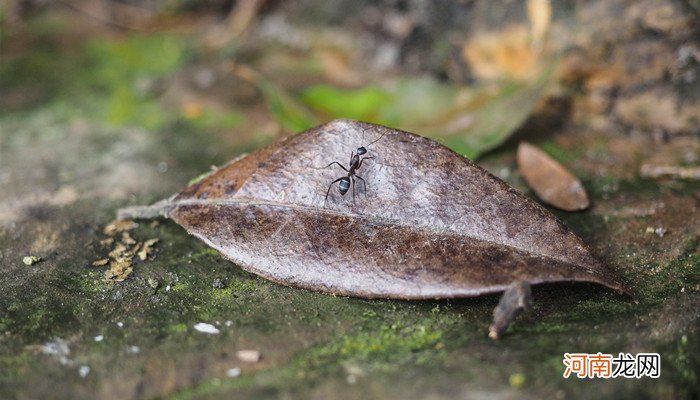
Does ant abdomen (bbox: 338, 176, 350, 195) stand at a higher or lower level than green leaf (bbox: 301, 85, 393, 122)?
lower

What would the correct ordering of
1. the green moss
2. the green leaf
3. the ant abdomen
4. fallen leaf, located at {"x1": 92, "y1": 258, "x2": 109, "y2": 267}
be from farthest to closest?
the green leaf
fallen leaf, located at {"x1": 92, "y1": 258, "x2": 109, "y2": 267}
the ant abdomen
the green moss

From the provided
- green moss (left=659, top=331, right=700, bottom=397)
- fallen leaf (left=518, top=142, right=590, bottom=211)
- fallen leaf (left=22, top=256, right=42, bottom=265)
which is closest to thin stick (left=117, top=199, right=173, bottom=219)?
fallen leaf (left=22, top=256, right=42, bottom=265)

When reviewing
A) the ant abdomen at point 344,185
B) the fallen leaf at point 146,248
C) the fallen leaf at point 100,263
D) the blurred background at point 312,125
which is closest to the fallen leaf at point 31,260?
the blurred background at point 312,125

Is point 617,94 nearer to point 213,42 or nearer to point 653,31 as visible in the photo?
point 653,31

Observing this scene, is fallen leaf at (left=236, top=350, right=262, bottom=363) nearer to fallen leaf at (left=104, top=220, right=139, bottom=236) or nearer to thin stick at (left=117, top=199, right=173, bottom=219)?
thin stick at (left=117, top=199, right=173, bottom=219)

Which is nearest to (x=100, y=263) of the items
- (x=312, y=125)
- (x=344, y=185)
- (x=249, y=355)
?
(x=249, y=355)

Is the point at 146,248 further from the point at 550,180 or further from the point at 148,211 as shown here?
the point at 550,180

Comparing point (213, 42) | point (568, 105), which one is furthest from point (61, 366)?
point (213, 42)
